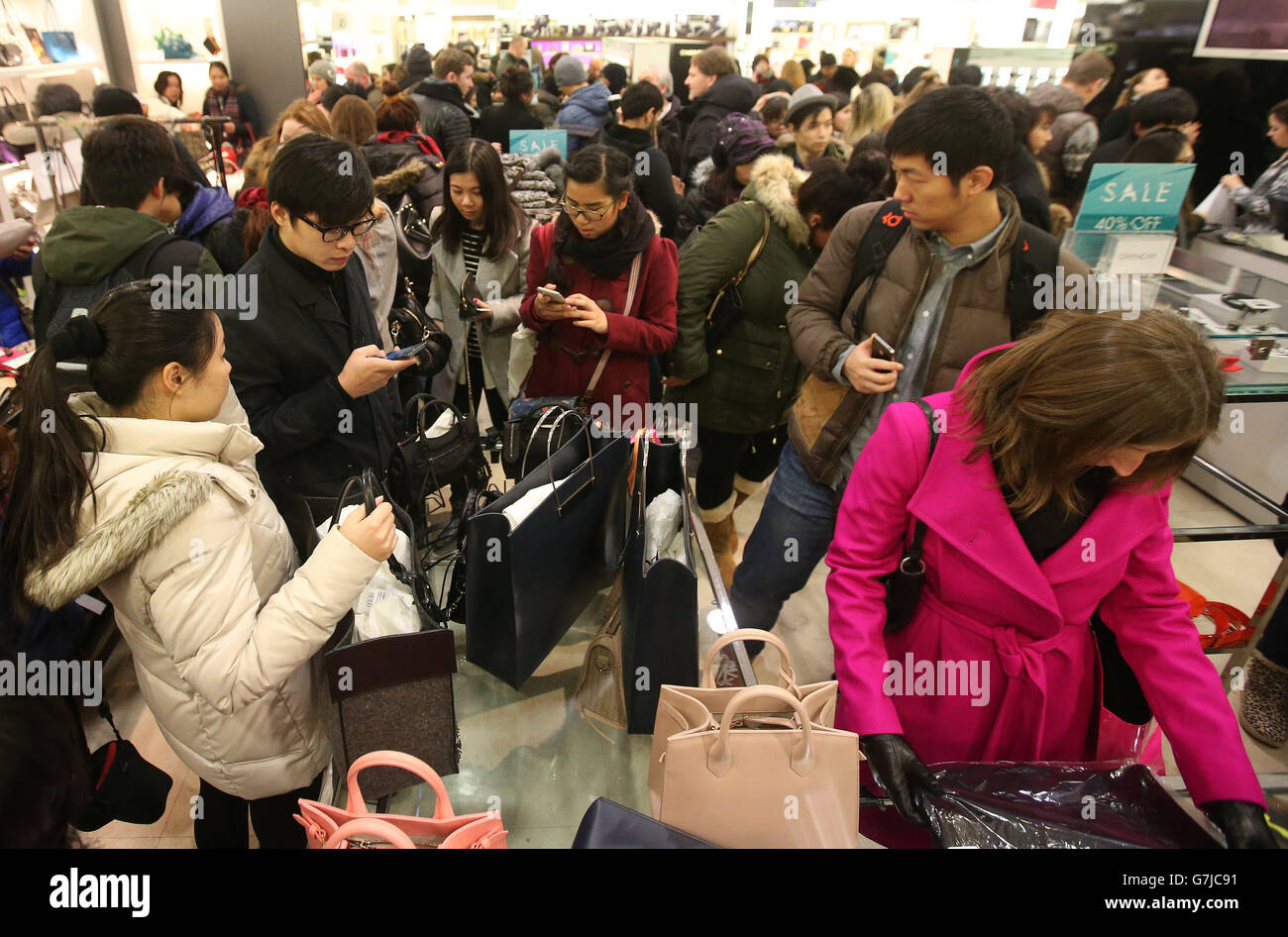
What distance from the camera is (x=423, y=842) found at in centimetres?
115

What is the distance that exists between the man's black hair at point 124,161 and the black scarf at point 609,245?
1277mm

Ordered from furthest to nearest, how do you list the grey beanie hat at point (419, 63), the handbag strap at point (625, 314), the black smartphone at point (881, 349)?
the grey beanie hat at point (419, 63) → the handbag strap at point (625, 314) → the black smartphone at point (881, 349)

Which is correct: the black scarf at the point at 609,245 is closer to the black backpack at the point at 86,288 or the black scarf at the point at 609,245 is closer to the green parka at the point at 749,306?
the green parka at the point at 749,306

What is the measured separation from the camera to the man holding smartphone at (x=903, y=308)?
1824 millimetres

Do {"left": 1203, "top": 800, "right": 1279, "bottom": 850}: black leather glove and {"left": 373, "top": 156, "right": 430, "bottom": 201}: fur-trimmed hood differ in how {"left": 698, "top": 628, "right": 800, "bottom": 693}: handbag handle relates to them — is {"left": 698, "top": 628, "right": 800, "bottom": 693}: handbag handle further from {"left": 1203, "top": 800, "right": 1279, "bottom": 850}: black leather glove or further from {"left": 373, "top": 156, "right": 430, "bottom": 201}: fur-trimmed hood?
{"left": 373, "top": 156, "right": 430, "bottom": 201}: fur-trimmed hood

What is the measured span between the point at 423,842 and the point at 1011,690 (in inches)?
44.3

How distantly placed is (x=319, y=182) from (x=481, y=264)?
50.6 inches

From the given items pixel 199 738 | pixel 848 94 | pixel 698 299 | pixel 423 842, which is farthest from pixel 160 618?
pixel 848 94

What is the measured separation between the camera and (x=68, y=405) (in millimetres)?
1291

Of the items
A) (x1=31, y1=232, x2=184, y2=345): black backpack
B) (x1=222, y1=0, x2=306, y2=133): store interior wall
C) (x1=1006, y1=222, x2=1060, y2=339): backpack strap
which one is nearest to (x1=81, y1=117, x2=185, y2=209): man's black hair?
(x1=31, y1=232, x2=184, y2=345): black backpack

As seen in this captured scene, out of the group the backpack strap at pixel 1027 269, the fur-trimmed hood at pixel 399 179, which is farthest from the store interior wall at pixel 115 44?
the backpack strap at pixel 1027 269
